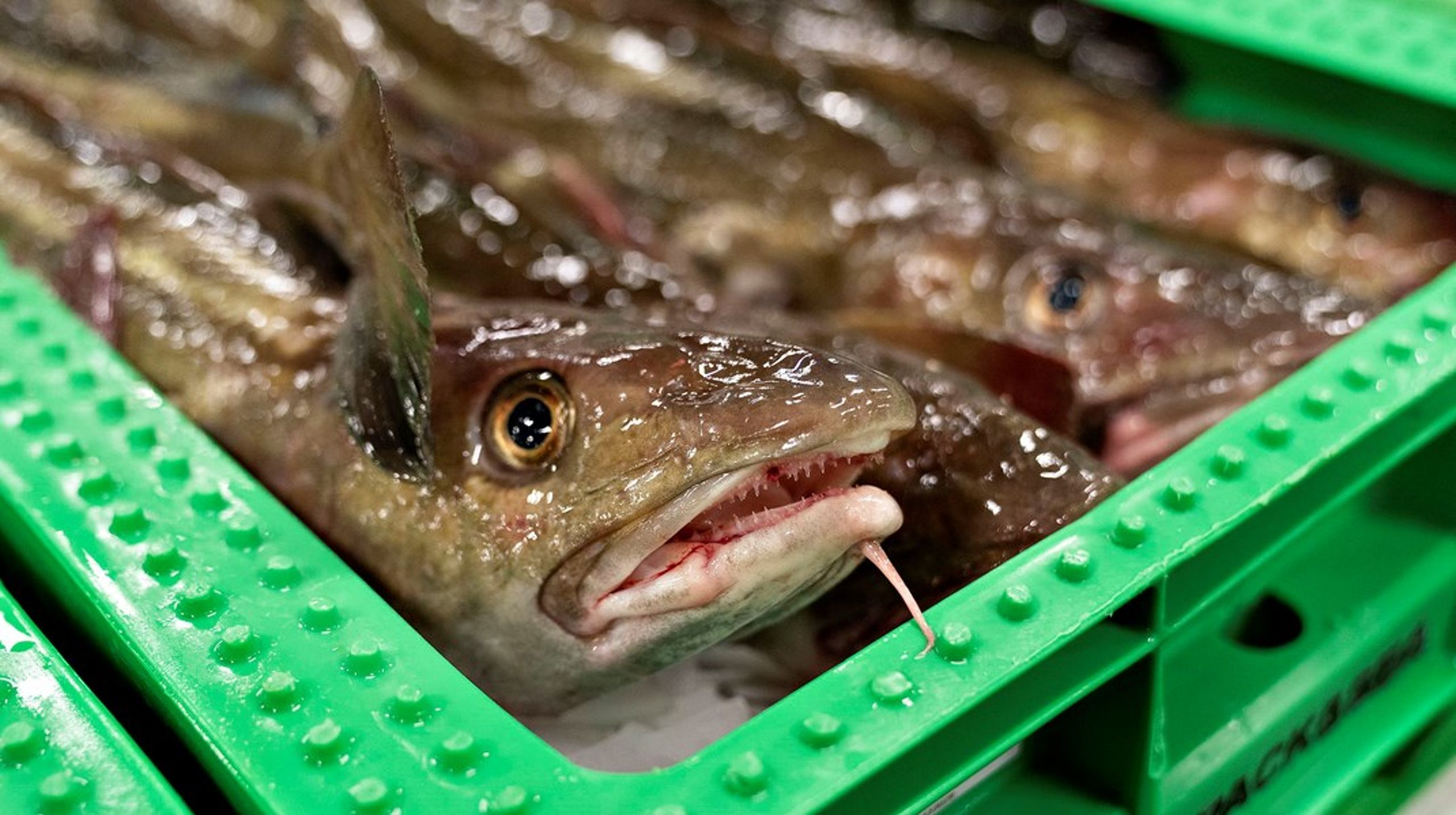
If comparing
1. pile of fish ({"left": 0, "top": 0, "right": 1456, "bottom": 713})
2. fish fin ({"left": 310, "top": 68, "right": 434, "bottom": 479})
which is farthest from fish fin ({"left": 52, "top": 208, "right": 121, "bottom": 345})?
fish fin ({"left": 310, "top": 68, "right": 434, "bottom": 479})

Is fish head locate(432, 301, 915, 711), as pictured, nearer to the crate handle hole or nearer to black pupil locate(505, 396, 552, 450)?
black pupil locate(505, 396, 552, 450)

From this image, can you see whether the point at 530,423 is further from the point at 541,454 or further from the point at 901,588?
the point at 901,588

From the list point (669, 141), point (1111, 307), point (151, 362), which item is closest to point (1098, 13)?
point (669, 141)

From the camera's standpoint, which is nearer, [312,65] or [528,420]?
[528,420]

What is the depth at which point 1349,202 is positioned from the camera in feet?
10.8

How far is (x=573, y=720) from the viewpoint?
2047mm

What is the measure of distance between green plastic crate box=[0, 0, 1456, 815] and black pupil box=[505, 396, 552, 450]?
0.90ft

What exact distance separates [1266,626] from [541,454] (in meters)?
1.24

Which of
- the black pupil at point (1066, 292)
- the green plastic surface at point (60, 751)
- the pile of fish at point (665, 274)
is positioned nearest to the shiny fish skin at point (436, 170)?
the pile of fish at point (665, 274)

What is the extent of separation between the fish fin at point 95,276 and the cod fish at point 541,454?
216mm

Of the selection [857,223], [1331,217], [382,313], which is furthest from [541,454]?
[1331,217]

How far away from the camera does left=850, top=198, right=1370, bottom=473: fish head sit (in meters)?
2.43

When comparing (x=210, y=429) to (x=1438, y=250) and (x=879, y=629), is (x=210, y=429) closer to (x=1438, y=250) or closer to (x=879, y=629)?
(x=879, y=629)

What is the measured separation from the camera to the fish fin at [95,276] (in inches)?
95.7
